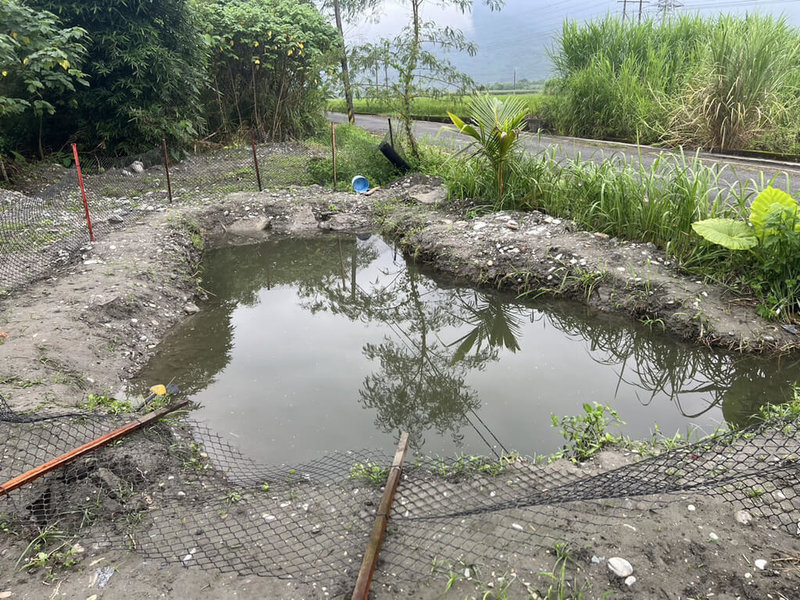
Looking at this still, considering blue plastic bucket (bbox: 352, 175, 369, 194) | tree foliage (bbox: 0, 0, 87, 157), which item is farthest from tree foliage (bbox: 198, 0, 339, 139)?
blue plastic bucket (bbox: 352, 175, 369, 194)

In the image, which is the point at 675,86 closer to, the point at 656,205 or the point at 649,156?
the point at 649,156

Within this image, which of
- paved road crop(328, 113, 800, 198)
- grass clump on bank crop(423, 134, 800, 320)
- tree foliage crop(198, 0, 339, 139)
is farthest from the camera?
tree foliage crop(198, 0, 339, 139)

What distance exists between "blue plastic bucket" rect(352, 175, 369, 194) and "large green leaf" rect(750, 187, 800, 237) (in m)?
5.25

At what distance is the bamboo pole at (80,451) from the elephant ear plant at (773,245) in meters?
3.91

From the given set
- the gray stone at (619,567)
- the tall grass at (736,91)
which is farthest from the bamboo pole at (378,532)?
the tall grass at (736,91)

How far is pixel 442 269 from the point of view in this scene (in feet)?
18.0

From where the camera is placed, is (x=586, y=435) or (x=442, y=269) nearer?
(x=586, y=435)

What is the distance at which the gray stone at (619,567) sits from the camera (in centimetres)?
188

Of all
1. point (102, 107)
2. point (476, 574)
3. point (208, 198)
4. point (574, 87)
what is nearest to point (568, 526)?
point (476, 574)

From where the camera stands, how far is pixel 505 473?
254cm

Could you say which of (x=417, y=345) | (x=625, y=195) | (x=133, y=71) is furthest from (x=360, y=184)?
(x=417, y=345)

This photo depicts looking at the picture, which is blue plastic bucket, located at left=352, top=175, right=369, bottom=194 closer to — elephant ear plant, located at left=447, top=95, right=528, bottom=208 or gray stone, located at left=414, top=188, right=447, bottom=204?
gray stone, located at left=414, top=188, right=447, bottom=204

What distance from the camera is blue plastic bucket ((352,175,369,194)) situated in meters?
8.00

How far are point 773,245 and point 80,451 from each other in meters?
4.48
